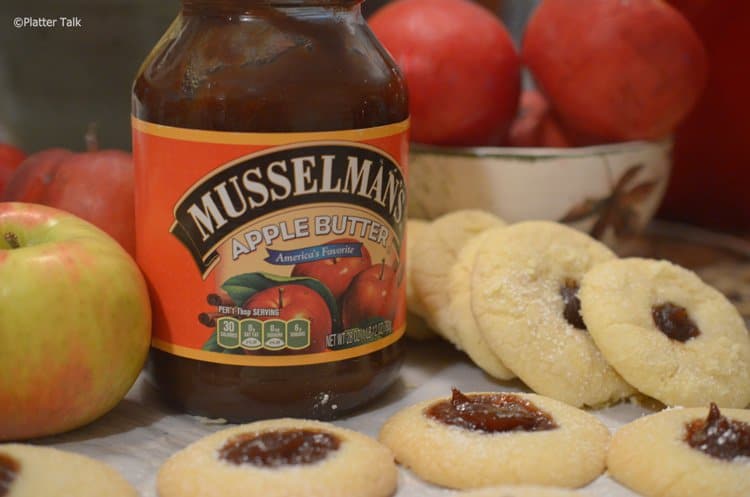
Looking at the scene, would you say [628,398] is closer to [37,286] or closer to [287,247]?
[287,247]

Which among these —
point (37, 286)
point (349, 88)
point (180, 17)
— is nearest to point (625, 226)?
point (349, 88)

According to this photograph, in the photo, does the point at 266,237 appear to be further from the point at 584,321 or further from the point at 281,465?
the point at 584,321

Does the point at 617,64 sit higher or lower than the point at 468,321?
higher

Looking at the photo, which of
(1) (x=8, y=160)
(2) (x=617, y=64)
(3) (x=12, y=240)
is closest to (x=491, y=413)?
(3) (x=12, y=240)

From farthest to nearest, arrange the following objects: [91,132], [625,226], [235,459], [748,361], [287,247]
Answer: [625,226] → [91,132] → [748,361] → [287,247] → [235,459]

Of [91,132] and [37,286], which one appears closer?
[37,286]

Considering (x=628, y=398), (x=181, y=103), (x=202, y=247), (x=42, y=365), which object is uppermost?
(x=181, y=103)

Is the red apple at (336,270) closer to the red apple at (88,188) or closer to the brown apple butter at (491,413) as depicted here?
the brown apple butter at (491,413)
